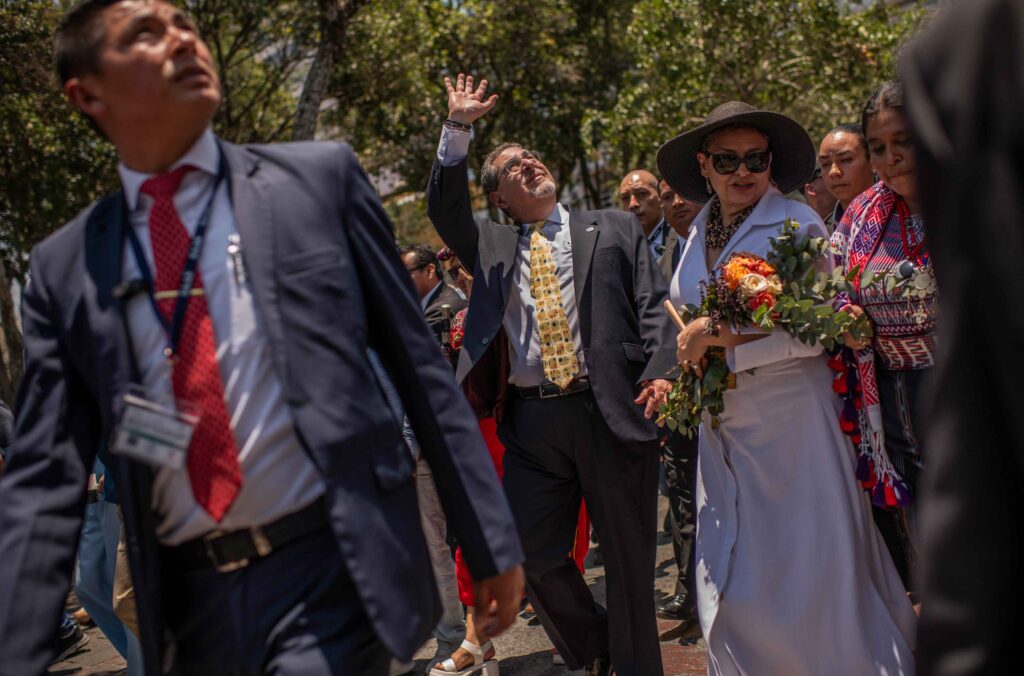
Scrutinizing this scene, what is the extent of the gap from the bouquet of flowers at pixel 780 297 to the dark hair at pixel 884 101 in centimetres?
50

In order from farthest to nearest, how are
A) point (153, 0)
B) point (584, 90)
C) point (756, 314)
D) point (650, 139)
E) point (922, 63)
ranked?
point (584, 90) → point (650, 139) → point (756, 314) → point (153, 0) → point (922, 63)

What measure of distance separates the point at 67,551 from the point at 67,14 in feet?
4.22

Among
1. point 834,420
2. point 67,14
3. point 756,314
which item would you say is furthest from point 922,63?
point 834,420

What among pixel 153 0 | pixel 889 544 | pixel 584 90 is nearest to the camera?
pixel 153 0

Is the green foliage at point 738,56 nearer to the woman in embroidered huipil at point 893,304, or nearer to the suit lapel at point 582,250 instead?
the suit lapel at point 582,250

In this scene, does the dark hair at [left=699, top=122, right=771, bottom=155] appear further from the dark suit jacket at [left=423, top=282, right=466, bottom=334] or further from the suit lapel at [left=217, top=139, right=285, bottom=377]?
the dark suit jacket at [left=423, top=282, right=466, bottom=334]

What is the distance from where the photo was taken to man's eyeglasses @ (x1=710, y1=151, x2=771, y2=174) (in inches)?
179

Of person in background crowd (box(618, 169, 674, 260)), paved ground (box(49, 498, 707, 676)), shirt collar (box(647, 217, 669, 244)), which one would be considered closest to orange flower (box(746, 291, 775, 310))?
paved ground (box(49, 498, 707, 676))

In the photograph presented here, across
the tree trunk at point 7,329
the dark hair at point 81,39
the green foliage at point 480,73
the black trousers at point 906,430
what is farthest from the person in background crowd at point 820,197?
the tree trunk at point 7,329

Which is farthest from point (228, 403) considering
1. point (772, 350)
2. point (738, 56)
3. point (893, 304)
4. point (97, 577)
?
point (738, 56)

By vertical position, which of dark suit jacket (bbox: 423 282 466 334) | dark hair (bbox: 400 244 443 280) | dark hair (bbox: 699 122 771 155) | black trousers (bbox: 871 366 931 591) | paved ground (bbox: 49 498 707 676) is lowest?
paved ground (bbox: 49 498 707 676)

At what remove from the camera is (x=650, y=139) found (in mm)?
19422

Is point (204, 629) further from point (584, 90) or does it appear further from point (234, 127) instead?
point (584, 90)

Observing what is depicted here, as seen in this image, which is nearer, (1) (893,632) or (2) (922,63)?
(2) (922,63)
